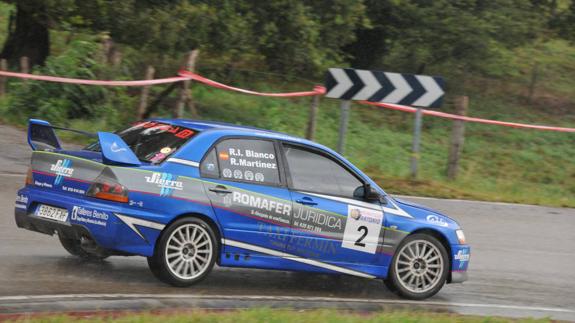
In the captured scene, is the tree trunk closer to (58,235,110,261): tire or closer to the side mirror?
(58,235,110,261): tire

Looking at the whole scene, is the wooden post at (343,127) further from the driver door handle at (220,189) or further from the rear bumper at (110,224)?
the rear bumper at (110,224)

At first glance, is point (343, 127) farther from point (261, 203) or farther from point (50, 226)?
point (50, 226)

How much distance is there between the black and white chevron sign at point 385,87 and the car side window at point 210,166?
729 cm

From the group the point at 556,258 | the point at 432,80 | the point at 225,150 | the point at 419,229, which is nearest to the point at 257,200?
the point at 225,150

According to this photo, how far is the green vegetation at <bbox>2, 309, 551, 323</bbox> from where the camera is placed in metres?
6.30

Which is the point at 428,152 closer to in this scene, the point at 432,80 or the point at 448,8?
the point at 448,8

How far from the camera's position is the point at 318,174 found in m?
8.61

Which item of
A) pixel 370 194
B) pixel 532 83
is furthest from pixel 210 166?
pixel 532 83

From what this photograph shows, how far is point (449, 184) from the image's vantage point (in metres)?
16.5

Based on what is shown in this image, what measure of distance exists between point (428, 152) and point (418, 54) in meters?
6.04

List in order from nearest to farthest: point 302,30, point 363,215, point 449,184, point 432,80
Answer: point 363,215, point 432,80, point 449,184, point 302,30

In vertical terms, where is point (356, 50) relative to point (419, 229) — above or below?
above

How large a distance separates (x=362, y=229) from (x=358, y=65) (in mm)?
22559

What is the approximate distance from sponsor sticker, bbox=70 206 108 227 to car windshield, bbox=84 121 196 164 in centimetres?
65
